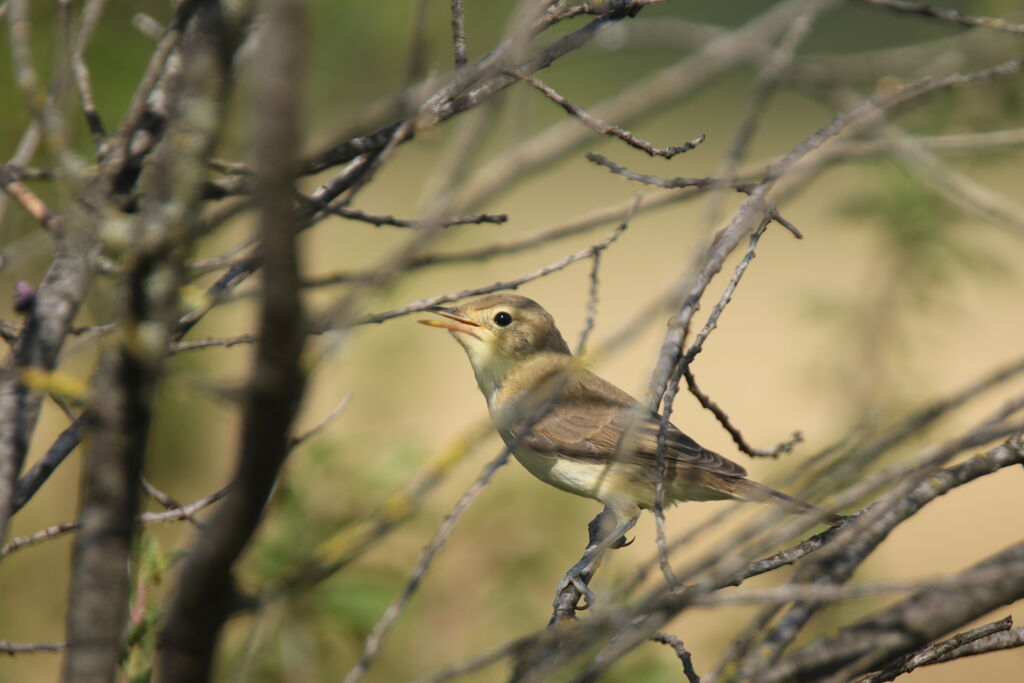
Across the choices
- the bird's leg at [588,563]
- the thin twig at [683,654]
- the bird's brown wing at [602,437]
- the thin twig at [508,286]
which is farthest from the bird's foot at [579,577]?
the bird's brown wing at [602,437]

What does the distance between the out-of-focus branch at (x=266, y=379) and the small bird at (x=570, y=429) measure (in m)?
2.52

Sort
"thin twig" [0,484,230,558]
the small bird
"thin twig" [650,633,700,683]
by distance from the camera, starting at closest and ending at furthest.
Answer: "thin twig" [650,633,700,683] < "thin twig" [0,484,230,558] < the small bird

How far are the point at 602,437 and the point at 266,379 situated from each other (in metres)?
3.19

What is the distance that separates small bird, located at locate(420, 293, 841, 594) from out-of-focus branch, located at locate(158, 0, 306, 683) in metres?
2.52

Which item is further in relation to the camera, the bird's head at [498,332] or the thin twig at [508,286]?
the bird's head at [498,332]

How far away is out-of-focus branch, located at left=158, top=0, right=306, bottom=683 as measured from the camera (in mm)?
877

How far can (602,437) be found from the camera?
405 cm

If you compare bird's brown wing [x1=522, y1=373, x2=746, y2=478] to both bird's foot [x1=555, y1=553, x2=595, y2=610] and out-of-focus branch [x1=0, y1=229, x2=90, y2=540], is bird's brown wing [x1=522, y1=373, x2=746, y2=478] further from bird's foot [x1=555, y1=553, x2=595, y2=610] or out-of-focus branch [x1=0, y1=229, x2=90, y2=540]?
out-of-focus branch [x1=0, y1=229, x2=90, y2=540]

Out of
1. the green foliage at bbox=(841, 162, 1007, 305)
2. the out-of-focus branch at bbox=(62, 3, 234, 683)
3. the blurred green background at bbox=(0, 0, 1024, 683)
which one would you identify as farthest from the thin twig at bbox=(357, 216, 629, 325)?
the green foliage at bbox=(841, 162, 1007, 305)

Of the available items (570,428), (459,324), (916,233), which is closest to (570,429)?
(570,428)

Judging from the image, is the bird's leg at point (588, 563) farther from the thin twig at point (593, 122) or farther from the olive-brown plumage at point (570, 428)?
the thin twig at point (593, 122)

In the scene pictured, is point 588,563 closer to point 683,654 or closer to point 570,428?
point 683,654

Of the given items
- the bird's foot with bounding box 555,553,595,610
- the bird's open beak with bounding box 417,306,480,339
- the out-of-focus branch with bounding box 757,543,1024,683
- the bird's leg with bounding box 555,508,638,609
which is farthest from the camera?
the bird's open beak with bounding box 417,306,480,339

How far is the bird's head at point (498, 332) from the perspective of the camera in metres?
4.11
